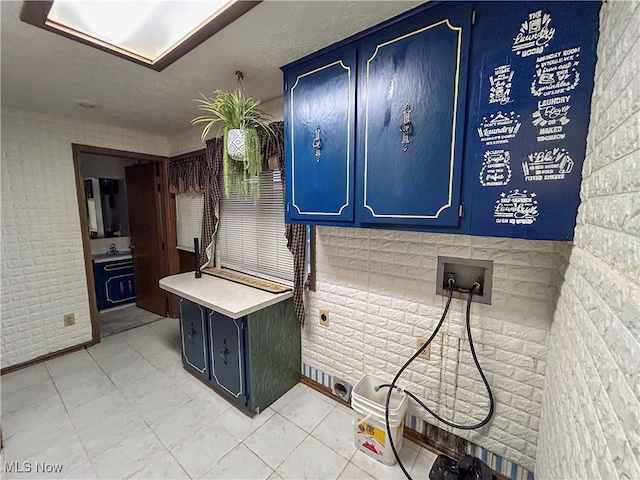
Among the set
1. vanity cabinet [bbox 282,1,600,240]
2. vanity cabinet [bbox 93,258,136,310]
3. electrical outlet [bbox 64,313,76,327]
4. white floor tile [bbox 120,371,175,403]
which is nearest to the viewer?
vanity cabinet [bbox 282,1,600,240]

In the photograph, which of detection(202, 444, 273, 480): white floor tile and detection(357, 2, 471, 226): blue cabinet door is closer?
detection(357, 2, 471, 226): blue cabinet door

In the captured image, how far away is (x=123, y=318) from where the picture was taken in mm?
3492

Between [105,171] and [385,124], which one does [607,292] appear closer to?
[385,124]

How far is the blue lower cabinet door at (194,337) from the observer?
2.10 meters

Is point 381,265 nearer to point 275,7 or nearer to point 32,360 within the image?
point 275,7

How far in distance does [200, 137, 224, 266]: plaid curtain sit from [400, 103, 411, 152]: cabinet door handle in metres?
1.84

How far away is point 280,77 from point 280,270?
4.93ft

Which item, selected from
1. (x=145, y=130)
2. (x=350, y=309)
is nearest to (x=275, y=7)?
(x=350, y=309)

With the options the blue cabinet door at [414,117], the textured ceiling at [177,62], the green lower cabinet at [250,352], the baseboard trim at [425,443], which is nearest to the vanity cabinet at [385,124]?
the blue cabinet door at [414,117]

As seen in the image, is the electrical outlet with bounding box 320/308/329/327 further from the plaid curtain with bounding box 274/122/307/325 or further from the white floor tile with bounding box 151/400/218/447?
the white floor tile with bounding box 151/400/218/447

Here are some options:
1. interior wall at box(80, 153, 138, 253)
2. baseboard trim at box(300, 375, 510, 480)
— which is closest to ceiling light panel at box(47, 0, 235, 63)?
baseboard trim at box(300, 375, 510, 480)

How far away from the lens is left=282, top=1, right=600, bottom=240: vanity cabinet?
88cm

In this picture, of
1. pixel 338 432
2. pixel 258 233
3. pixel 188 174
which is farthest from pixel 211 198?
pixel 338 432

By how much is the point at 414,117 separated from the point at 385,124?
0.14 metres
